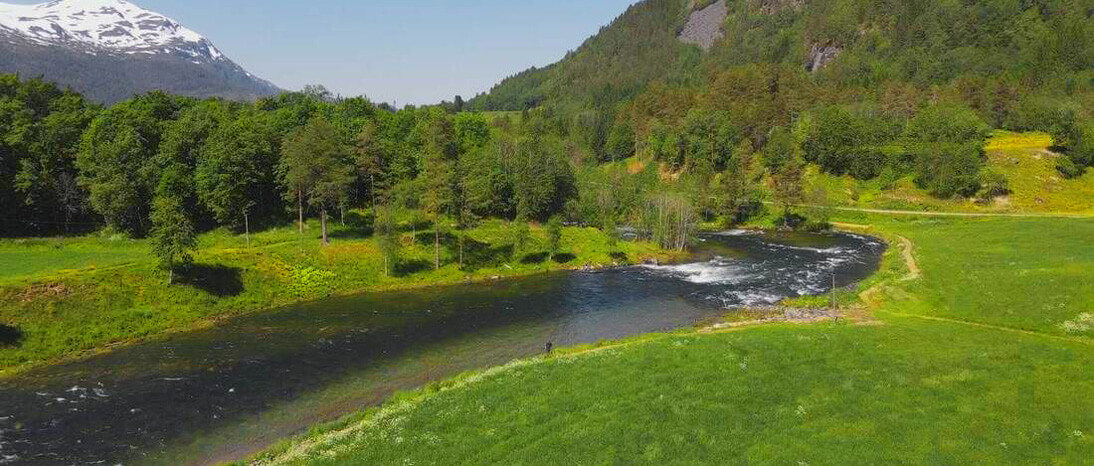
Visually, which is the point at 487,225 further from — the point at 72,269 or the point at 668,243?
the point at 72,269

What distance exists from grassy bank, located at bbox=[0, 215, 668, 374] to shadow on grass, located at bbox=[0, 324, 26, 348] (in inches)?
2.7

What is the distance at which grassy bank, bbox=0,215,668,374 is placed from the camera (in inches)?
1981

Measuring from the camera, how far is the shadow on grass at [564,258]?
296 feet

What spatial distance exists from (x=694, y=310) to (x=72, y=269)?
65.9 m

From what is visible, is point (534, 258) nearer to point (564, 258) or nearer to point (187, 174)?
point (564, 258)

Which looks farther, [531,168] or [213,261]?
[531,168]

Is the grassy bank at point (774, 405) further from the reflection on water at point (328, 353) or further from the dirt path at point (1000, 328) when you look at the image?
the reflection on water at point (328, 353)

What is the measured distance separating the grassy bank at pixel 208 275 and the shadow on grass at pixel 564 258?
174 millimetres

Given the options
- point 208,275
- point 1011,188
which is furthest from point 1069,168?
point 208,275

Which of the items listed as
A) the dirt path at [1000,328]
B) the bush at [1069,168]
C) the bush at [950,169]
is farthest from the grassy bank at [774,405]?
the bush at [1069,168]

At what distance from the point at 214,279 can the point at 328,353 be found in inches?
961

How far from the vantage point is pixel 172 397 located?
39469 millimetres

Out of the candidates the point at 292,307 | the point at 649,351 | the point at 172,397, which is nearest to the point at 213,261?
the point at 292,307

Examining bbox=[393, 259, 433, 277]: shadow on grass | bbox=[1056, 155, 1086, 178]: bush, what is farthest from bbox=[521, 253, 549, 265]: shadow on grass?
bbox=[1056, 155, 1086, 178]: bush
